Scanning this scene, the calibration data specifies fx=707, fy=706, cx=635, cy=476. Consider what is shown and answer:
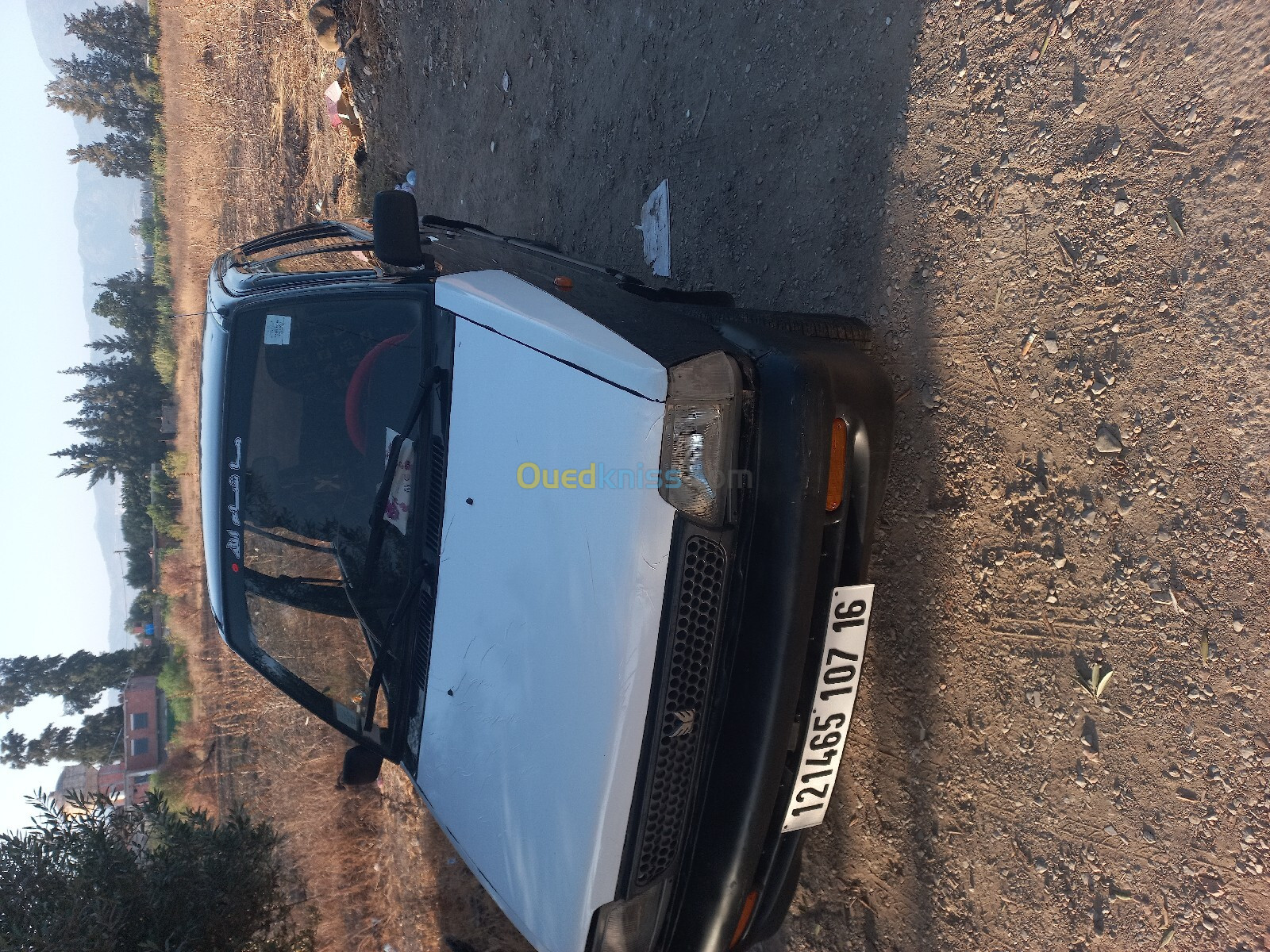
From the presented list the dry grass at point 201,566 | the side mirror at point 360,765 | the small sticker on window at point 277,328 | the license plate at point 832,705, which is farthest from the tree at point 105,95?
the license plate at point 832,705

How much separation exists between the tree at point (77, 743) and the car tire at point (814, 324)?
16137mm

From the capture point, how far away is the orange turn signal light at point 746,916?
2187 millimetres

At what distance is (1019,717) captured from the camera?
249 centimetres

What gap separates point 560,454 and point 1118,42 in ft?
7.28

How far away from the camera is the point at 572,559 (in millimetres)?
1919

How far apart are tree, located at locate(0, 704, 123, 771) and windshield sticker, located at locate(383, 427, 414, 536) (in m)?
15.2

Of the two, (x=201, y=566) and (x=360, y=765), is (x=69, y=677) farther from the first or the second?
(x=360, y=765)

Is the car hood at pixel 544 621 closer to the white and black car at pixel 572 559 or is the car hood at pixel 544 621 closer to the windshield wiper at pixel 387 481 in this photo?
the white and black car at pixel 572 559

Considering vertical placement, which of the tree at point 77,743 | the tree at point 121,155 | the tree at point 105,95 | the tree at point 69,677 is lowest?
the tree at point 77,743

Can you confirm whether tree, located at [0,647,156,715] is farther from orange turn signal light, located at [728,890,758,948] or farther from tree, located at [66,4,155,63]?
orange turn signal light, located at [728,890,758,948]

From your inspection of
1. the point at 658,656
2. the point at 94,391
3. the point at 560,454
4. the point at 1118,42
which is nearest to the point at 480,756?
the point at 658,656

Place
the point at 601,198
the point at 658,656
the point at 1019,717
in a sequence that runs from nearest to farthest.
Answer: the point at 658,656
the point at 1019,717
the point at 601,198

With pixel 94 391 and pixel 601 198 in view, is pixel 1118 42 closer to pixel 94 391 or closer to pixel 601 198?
pixel 601 198

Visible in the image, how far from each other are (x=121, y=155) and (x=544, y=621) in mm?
17994
